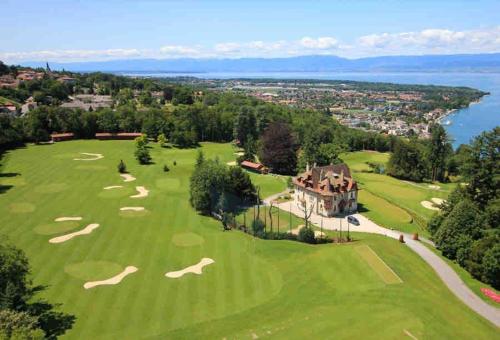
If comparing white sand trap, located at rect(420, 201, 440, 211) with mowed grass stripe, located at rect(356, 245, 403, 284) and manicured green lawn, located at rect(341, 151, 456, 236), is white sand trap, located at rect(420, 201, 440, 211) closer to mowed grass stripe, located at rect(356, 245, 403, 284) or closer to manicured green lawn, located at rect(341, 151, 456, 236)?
manicured green lawn, located at rect(341, 151, 456, 236)

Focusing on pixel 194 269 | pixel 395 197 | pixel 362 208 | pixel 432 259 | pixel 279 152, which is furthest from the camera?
pixel 279 152

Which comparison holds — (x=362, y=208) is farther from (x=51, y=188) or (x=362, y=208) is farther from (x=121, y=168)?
(x=51, y=188)

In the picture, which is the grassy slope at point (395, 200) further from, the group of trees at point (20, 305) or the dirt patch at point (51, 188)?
the dirt patch at point (51, 188)

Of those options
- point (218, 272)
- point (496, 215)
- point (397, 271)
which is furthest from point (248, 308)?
point (496, 215)

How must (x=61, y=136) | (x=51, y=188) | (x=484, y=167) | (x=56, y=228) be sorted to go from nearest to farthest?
(x=56, y=228), (x=484, y=167), (x=51, y=188), (x=61, y=136)


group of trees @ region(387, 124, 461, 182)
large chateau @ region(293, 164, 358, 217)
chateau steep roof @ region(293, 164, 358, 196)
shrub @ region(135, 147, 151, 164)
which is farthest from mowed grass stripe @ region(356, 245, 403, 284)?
shrub @ region(135, 147, 151, 164)

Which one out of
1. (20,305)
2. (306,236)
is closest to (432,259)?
(306,236)

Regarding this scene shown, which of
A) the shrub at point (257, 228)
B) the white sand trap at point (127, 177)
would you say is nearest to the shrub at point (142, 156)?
the white sand trap at point (127, 177)
